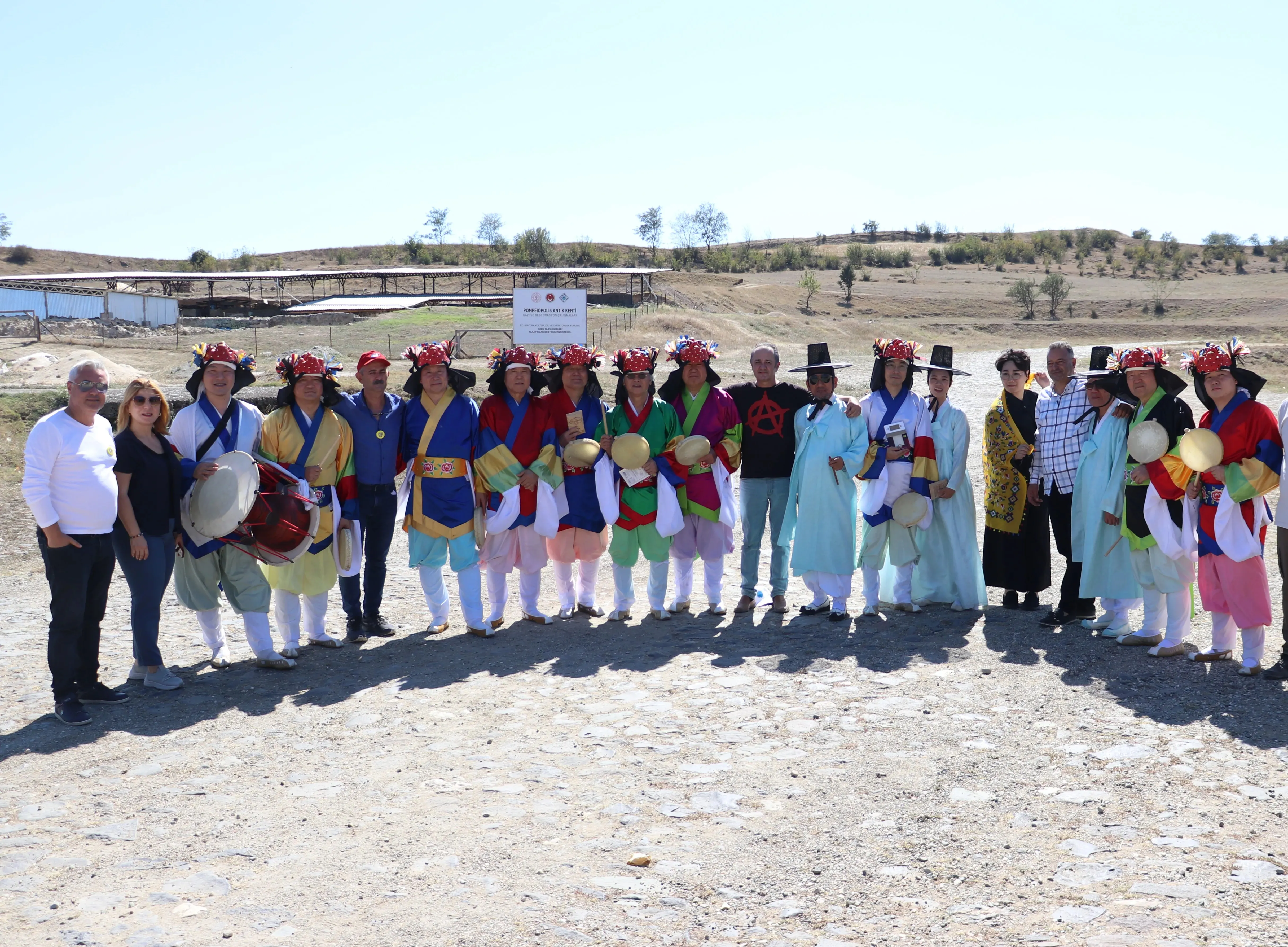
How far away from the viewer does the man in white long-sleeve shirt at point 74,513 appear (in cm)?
509

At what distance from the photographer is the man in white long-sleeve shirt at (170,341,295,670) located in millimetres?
5965

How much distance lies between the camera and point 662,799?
436 cm

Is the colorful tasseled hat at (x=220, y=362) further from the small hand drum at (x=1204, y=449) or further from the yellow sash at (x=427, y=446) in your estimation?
the small hand drum at (x=1204, y=449)

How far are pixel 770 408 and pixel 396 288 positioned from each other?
51.0m

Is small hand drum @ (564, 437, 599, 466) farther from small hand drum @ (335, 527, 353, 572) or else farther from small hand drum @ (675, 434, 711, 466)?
small hand drum @ (335, 527, 353, 572)

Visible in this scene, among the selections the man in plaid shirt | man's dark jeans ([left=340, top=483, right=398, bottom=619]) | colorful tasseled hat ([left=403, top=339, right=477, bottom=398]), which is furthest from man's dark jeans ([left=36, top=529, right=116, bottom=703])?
the man in plaid shirt

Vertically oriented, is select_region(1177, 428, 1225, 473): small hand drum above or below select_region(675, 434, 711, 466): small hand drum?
above

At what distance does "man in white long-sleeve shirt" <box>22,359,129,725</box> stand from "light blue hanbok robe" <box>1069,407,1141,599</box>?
5.42 m

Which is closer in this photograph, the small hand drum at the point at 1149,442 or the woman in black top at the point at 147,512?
the woman in black top at the point at 147,512

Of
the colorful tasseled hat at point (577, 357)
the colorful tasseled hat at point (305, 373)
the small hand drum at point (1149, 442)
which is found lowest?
the small hand drum at point (1149, 442)

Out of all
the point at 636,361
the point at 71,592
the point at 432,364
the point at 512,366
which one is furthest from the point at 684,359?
the point at 71,592

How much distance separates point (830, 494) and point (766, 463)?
0.50 metres

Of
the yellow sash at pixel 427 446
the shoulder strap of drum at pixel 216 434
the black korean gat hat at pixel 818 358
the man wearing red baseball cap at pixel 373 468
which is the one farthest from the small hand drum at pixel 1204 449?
the shoulder strap of drum at pixel 216 434

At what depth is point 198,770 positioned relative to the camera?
4.68 m
